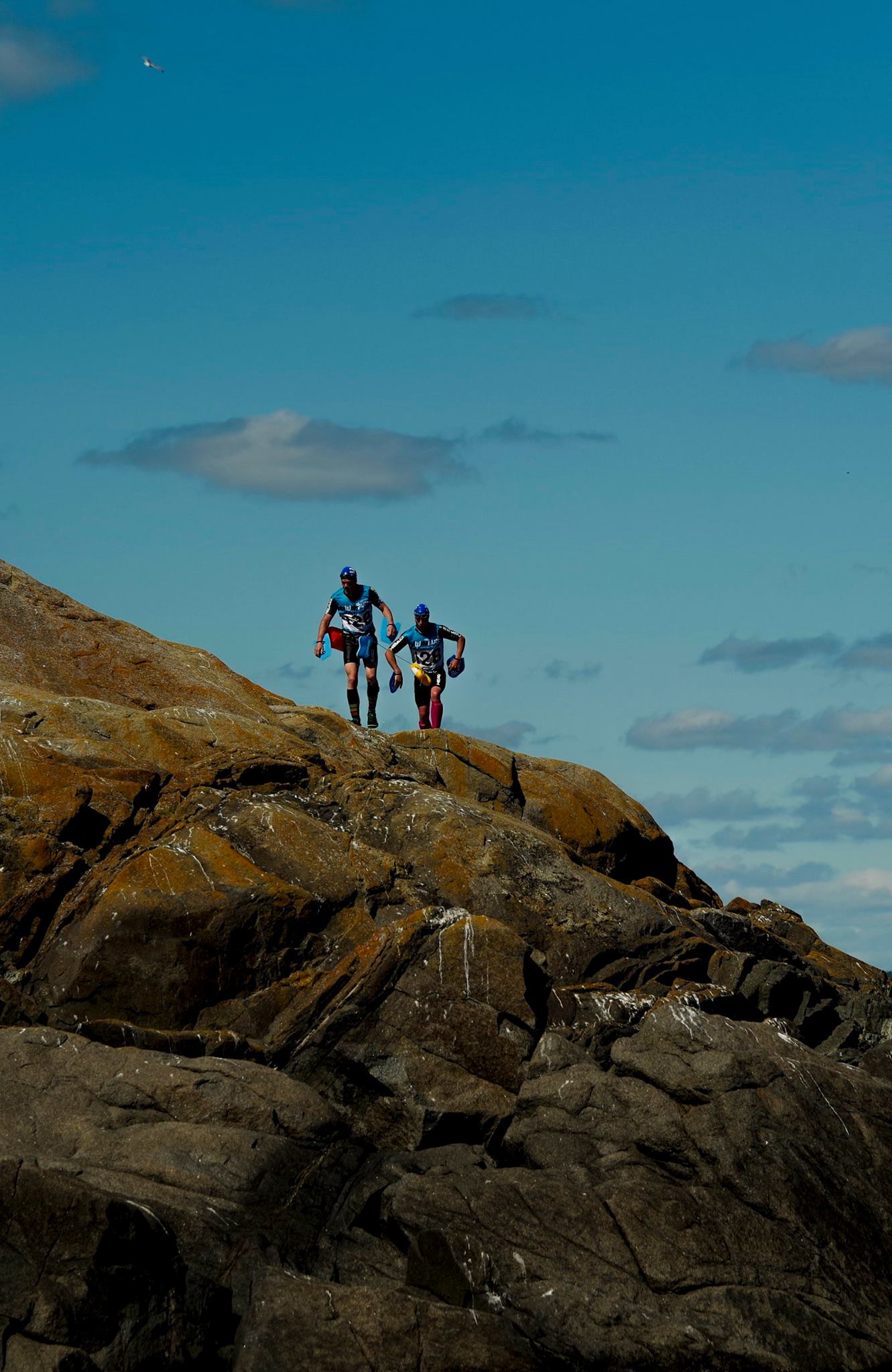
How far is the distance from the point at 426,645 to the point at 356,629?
1.87 metres

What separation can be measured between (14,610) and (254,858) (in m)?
15.2

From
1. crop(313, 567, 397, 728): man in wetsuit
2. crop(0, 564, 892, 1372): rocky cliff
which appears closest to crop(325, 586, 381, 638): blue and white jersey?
crop(313, 567, 397, 728): man in wetsuit

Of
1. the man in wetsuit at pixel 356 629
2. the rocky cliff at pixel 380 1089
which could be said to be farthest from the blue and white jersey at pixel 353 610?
the rocky cliff at pixel 380 1089

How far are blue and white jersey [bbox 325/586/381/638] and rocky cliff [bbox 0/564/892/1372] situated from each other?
14.5 ft

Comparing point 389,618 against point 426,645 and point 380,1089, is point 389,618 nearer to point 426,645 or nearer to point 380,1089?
point 426,645

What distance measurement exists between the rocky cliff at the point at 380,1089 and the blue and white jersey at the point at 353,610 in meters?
4.41

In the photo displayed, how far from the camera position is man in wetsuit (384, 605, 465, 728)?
128 feet

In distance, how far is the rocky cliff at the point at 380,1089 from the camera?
1889cm

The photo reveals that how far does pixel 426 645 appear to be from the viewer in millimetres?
39219

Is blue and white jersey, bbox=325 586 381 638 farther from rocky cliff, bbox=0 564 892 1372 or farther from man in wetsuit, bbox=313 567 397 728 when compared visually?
rocky cliff, bbox=0 564 892 1372

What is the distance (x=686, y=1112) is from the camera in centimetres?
2256

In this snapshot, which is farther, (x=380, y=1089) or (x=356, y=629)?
(x=356, y=629)

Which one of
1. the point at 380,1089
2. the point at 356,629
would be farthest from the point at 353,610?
the point at 380,1089

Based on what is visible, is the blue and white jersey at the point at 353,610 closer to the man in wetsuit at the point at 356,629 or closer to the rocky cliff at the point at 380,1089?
the man in wetsuit at the point at 356,629
